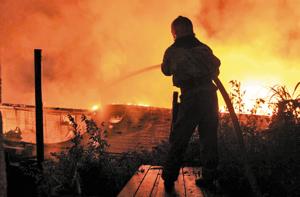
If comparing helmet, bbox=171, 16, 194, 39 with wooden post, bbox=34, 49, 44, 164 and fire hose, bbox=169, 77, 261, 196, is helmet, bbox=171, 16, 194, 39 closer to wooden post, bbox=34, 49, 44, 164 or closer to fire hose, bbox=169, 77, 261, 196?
fire hose, bbox=169, 77, 261, 196

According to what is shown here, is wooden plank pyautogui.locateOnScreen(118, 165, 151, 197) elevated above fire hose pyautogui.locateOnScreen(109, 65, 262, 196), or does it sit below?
below

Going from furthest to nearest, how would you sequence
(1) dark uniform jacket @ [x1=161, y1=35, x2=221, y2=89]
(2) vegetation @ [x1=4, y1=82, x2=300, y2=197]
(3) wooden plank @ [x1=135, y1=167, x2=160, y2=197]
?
(2) vegetation @ [x1=4, y1=82, x2=300, y2=197], (3) wooden plank @ [x1=135, y1=167, x2=160, y2=197], (1) dark uniform jacket @ [x1=161, y1=35, x2=221, y2=89]

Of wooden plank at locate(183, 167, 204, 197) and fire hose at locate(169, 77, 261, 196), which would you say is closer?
fire hose at locate(169, 77, 261, 196)

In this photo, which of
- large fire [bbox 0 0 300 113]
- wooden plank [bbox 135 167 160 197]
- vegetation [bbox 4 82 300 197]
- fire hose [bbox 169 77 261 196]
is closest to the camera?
fire hose [bbox 169 77 261 196]

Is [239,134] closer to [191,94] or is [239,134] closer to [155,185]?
[191,94]

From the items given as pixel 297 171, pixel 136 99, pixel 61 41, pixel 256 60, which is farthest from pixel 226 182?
pixel 61 41

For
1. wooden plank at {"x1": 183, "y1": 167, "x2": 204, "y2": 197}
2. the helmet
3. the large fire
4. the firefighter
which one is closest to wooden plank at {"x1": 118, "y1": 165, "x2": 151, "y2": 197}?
the firefighter

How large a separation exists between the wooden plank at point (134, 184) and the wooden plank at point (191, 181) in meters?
0.57

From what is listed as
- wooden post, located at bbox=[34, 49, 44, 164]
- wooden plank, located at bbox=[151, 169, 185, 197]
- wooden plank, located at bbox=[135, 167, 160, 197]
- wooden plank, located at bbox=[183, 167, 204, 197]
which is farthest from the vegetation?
wooden plank, located at bbox=[135, 167, 160, 197]

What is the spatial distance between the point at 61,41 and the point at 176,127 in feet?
54.6

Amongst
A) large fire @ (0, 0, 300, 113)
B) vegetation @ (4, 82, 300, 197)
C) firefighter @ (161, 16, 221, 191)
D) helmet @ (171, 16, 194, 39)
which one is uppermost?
large fire @ (0, 0, 300, 113)

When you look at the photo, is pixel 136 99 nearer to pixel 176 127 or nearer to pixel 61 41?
pixel 61 41

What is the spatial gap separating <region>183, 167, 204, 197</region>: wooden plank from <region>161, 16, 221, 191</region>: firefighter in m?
0.25

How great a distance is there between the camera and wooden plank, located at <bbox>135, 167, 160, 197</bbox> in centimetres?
535
